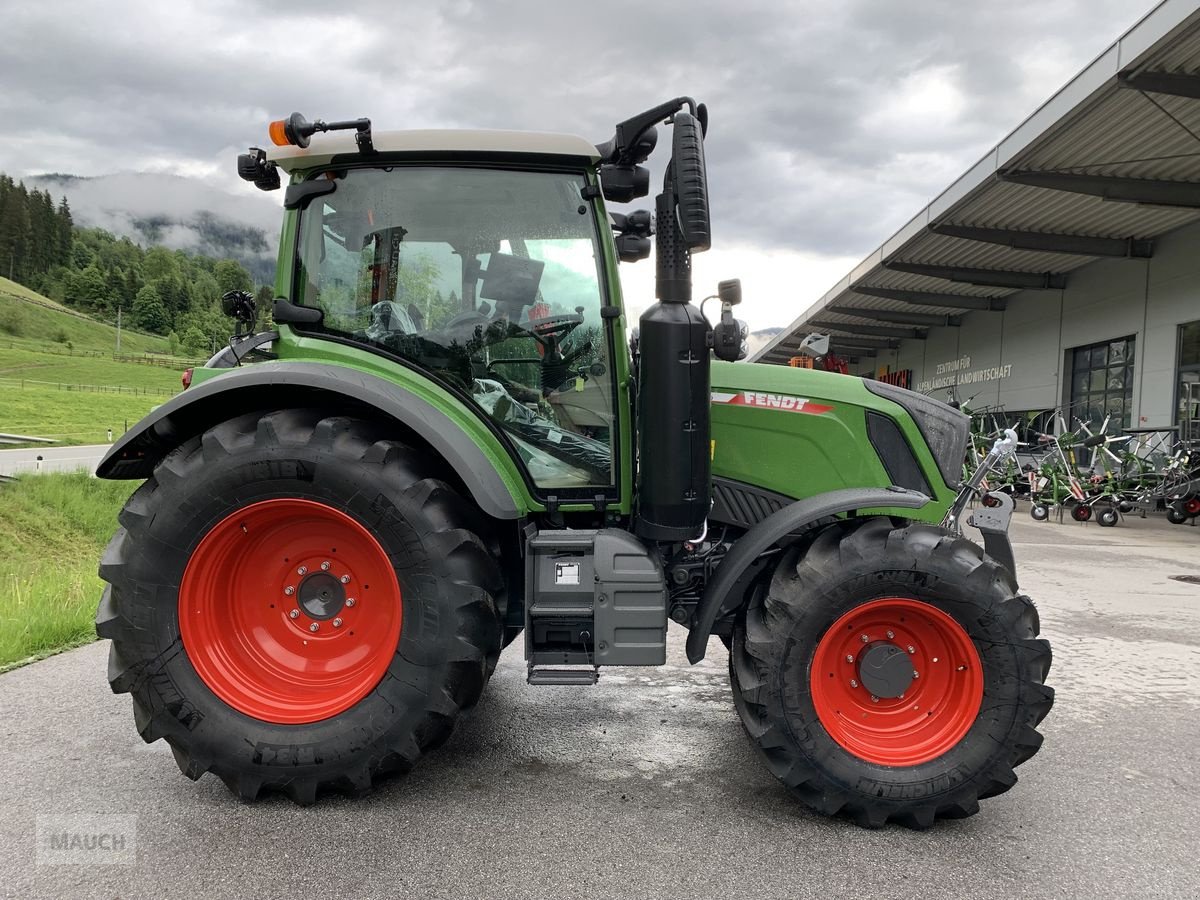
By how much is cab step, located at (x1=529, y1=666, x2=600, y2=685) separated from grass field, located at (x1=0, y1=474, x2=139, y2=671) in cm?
310

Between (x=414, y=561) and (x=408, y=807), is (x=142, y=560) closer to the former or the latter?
(x=414, y=561)

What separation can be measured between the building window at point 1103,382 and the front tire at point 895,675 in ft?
52.0

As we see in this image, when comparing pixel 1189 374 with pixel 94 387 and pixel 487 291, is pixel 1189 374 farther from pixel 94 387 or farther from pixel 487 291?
pixel 94 387

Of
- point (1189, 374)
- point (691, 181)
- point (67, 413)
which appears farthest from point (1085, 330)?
point (67, 413)

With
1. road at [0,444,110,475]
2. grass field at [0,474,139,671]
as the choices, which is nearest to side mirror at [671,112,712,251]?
grass field at [0,474,139,671]

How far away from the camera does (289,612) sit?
2916 mm

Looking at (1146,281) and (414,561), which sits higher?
(1146,281)

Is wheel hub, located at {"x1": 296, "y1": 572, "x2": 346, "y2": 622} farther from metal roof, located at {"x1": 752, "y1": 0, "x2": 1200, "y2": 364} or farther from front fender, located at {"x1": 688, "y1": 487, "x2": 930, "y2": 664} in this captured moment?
metal roof, located at {"x1": 752, "y1": 0, "x2": 1200, "y2": 364}

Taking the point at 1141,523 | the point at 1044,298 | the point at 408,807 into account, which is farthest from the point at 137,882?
the point at 1044,298

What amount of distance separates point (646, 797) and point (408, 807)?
83cm

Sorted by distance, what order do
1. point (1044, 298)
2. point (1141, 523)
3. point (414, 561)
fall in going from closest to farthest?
1. point (414, 561)
2. point (1141, 523)
3. point (1044, 298)

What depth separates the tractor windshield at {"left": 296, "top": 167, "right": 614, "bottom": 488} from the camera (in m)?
2.96

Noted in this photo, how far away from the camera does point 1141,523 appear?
1277cm

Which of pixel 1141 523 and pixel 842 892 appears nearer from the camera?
pixel 842 892
